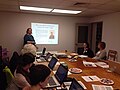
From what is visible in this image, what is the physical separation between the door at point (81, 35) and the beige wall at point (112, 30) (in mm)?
1112

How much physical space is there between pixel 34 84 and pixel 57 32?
5.50 metres

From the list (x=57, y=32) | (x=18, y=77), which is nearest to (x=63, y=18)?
(x=57, y=32)

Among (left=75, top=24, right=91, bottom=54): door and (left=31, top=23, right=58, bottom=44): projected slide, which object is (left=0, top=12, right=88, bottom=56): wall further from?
(left=75, top=24, right=91, bottom=54): door

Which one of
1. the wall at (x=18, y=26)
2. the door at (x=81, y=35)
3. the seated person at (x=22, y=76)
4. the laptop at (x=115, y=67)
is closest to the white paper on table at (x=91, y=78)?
the laptop at (x=115, y=67)

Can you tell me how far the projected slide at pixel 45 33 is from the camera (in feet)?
21.2

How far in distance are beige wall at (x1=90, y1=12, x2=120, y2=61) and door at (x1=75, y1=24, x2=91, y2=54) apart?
3.65 ft

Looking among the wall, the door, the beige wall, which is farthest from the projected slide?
the beige wall

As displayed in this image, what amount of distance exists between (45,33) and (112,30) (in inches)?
118

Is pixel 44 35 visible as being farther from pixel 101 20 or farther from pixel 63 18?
pixel 101 20

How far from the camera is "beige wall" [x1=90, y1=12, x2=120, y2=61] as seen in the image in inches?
206

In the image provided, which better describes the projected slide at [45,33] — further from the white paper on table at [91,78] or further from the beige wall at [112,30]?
the white paper on table at [91,78]

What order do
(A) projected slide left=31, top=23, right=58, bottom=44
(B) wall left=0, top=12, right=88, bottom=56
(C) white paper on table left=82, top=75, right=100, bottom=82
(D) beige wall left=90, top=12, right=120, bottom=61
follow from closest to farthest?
(C) white paper on table left=82, top=75, right=100, bottom=82
(D) beige wall left=90, top=12, right=120, bottom=61
(B) wall left=0, top=12, right=88, bottom=56
(A) projected slide left=31, top=23, right=58, bottom=44

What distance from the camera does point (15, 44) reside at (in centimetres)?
621

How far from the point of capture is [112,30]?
5.54 m
